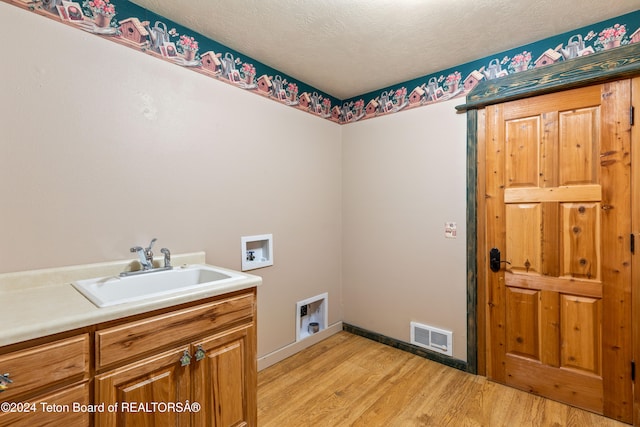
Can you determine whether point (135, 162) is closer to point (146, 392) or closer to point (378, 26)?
point (146, 392)

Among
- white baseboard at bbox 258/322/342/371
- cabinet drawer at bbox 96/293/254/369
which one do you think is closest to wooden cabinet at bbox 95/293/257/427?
cabinet drawer at bbox 96/293/254/369

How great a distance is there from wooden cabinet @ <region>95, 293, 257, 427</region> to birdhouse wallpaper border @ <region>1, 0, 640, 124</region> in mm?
1536

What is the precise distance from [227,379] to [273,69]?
2.22 metres

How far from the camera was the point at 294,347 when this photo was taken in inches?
103

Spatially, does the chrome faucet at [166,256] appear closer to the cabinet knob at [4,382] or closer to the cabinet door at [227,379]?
the cabinet door at [227,379]

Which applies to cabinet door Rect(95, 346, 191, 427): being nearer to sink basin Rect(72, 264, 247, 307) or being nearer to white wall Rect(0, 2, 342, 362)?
sink basin Rect(72, 264, 247, 307)

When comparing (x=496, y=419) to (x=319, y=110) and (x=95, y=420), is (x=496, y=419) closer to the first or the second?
(x=95, y=420)

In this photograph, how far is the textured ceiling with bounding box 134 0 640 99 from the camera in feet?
5.44

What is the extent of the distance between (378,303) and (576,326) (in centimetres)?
146

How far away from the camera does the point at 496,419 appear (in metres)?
1.81

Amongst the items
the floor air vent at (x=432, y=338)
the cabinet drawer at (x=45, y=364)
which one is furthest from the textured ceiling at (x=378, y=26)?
the floor air vent at (x=432, y=338)

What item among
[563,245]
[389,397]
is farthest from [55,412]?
[563,245]

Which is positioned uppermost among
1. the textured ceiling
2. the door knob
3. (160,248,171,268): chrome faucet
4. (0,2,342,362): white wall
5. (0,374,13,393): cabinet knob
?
the textured ceiling

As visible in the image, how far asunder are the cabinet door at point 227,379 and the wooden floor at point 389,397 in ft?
1.39
